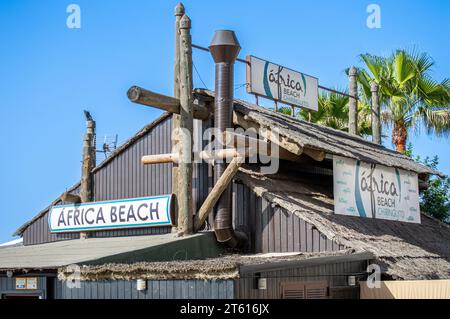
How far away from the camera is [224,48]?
52.9 ft

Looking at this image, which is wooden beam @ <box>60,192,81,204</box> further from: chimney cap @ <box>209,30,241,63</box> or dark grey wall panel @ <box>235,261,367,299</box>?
dark grey wall panel @ <box>235,261,367,299</box>

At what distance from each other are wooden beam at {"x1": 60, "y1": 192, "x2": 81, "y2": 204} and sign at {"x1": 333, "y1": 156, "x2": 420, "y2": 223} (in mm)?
5971

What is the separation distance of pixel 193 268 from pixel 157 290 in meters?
0.84

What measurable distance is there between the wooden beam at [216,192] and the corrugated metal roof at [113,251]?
13.6 inches

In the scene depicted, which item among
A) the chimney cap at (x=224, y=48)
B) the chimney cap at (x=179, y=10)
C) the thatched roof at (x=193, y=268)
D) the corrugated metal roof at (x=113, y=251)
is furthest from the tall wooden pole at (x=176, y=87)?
the thatched roof at (x=193, y=268)

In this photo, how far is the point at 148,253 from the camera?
14.3 meters

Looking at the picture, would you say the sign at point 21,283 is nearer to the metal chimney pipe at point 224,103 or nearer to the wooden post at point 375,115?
the metal chimney pipe at point 224,103

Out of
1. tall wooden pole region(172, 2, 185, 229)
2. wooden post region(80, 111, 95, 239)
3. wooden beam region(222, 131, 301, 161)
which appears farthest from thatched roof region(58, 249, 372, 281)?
wooden post region(80, 111, 95, 239)

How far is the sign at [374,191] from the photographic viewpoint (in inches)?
662

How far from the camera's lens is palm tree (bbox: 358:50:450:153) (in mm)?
27562

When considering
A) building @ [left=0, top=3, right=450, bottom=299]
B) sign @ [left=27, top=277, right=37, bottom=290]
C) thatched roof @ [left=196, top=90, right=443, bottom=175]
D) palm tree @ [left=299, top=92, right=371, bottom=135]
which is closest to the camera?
building @ [left=0, top=3, right=450, bottom=299]

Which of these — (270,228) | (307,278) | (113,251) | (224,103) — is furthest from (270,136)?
(113,251)
